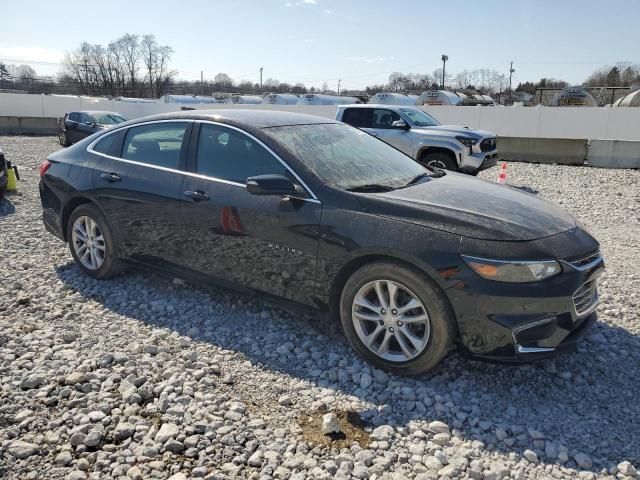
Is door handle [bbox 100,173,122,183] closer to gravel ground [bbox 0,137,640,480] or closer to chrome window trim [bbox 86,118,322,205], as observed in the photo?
chrome window trim [bbox 86,118,322,205]

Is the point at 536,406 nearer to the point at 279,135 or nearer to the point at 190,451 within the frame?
the point at 190,451

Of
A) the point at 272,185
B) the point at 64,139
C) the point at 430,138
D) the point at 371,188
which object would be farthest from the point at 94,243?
the point at 64,139

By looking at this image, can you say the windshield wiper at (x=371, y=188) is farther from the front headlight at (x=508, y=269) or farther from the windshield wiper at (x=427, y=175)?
the front headlight at (x=508, y=269)

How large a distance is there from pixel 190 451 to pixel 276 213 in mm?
1693

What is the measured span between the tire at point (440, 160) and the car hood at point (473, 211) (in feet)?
25.6

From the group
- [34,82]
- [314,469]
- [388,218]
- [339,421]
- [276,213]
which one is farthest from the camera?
A: [34,82]

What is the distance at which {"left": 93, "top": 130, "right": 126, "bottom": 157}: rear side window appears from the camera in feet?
16.3

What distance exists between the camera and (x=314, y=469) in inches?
104

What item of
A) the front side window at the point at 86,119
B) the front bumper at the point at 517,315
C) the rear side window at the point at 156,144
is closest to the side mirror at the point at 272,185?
the rear side window at the point at 156,144

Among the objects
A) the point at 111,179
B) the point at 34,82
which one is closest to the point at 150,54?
the point at 34,82

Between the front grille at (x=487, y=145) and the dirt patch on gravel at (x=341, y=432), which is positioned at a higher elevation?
the front grille at (x=487, y=145)

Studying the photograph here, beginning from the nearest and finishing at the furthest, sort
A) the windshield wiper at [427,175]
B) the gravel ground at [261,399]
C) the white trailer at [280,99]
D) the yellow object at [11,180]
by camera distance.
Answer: the gravel ground at [261,399]
the windshield wiper at [427,175]
the yellow object at [11,180]
the white trailer at [280,99]

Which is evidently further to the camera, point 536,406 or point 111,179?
point 111,179

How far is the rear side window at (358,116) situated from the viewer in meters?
12.8
